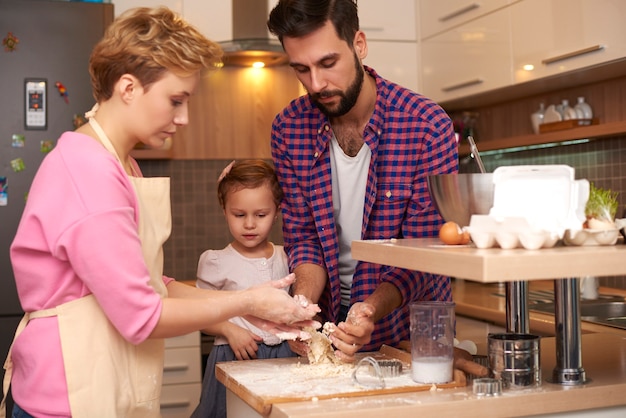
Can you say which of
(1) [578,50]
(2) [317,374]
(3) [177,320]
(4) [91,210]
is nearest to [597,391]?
(2) [317,374]

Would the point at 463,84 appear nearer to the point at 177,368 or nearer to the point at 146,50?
the point at 177,368

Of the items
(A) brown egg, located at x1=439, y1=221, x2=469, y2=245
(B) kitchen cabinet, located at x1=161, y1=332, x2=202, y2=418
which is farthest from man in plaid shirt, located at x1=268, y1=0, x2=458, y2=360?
(B) kitchen cabinet, located at x1=161, y1=332, x2=202, y2=418

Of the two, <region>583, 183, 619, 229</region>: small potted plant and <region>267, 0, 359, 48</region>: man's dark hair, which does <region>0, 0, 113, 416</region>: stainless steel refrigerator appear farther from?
<region>583, 183, 619, 229</region>: small potted plant

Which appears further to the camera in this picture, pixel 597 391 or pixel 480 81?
pixel 480 81

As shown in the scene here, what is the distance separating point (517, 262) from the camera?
122 centimetres

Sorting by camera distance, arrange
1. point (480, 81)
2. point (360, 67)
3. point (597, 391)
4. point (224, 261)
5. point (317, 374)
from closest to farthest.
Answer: point (597, 391), point (317, 374), point (360, 67), point (224, 261), point (480, 81)

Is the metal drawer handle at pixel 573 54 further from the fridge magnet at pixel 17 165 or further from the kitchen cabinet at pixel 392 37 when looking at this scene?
the fridge magnet at pixel 17 165

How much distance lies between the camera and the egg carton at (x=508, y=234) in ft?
4.29

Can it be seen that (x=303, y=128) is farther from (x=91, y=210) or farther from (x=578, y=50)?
(x=578, y=50)

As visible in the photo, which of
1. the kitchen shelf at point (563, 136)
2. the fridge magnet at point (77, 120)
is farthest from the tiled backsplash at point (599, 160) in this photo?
the fridge magnet at point (77, 120)

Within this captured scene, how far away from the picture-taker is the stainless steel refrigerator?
328cm

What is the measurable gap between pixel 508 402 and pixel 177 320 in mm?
566

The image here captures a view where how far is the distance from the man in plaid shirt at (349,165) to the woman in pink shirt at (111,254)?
441 millimetres

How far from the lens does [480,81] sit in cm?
336
